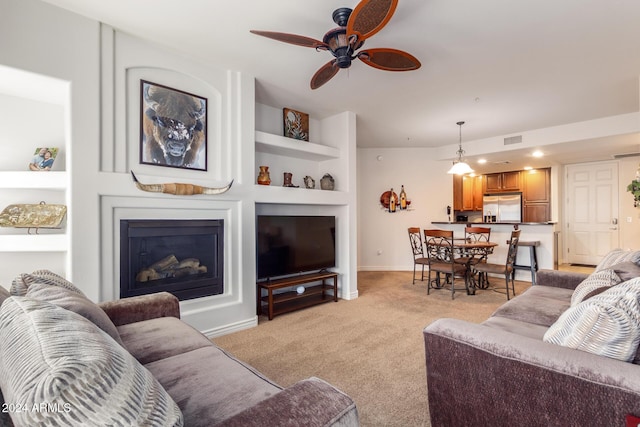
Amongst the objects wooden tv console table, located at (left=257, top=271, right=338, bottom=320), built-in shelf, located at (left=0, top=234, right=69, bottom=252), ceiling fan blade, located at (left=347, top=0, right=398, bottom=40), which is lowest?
wooden tv console table, located at (left=257, top=271, right=338, bottom=320)

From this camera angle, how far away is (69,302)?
123cm

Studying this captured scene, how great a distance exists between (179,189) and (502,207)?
7704mm

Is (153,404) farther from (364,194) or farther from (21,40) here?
(364,194)

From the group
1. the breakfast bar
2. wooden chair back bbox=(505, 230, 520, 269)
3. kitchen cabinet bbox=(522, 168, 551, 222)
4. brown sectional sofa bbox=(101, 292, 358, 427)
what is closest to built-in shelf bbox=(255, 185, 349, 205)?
brown sectional sofa bbox=(101, 292, 358, 427)

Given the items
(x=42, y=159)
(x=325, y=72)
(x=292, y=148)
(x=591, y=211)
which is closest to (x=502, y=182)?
(x=591, y=211)

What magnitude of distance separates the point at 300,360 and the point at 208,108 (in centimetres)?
247

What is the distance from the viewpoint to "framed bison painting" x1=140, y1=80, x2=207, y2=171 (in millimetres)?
2676

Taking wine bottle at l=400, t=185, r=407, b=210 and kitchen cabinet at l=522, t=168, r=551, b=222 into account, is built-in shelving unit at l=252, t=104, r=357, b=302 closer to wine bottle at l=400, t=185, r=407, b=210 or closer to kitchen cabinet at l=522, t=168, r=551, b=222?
wine bottle at l=400, t=185, r=407, b=210

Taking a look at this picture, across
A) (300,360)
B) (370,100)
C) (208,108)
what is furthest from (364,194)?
(300,360)

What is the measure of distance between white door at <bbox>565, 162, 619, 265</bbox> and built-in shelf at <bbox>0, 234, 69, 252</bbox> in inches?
354

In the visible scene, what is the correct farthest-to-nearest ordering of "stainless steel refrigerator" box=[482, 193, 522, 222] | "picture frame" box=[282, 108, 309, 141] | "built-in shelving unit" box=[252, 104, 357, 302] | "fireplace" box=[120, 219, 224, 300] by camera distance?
"stainless steel refrigerator" box=[482, 193, 522, 222]
"picture frame" box=[282, 108, 309, 141]
"built-in shelving unit" box=[252, 104, 357, 302]
"fireplace" box=[120, 219, 224, 300]

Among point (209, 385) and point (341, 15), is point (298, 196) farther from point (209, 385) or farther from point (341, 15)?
point (209, 385)

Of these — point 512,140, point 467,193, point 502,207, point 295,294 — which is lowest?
point 295,294

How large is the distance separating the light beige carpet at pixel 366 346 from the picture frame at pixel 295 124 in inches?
88.4
